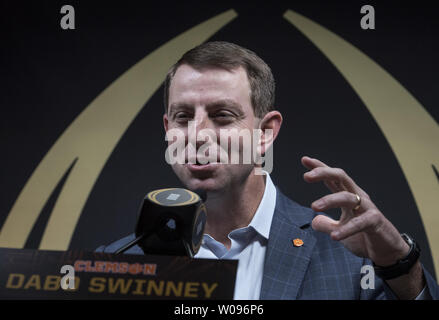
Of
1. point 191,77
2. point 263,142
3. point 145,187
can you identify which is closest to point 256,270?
point 263,142

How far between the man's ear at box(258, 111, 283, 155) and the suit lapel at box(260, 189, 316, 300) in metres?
0.20

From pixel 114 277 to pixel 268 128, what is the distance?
0.96 meters

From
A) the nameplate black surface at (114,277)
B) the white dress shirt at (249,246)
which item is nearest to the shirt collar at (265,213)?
the white dress shirt at (249,246)

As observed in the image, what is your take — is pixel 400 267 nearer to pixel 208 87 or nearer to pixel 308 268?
pixel 308 268

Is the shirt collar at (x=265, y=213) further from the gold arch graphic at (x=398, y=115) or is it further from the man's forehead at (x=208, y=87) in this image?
the gold arch graphic at (x=398, y=115)

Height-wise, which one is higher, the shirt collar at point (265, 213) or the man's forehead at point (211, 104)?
the man's forehead at point (211, 104)

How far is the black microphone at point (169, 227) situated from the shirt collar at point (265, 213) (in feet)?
1.96

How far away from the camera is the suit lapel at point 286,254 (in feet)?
4.00

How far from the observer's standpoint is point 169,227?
85 centimetres

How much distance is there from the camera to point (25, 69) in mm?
2682

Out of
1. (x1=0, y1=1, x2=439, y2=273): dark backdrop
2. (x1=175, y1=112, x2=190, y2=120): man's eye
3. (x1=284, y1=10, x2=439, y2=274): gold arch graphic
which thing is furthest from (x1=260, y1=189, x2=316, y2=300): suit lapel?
(x1=284, y1=10, x2=439, y2=274): gold arch graphic

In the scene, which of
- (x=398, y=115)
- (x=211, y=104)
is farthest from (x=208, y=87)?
(x=398, y=115)
